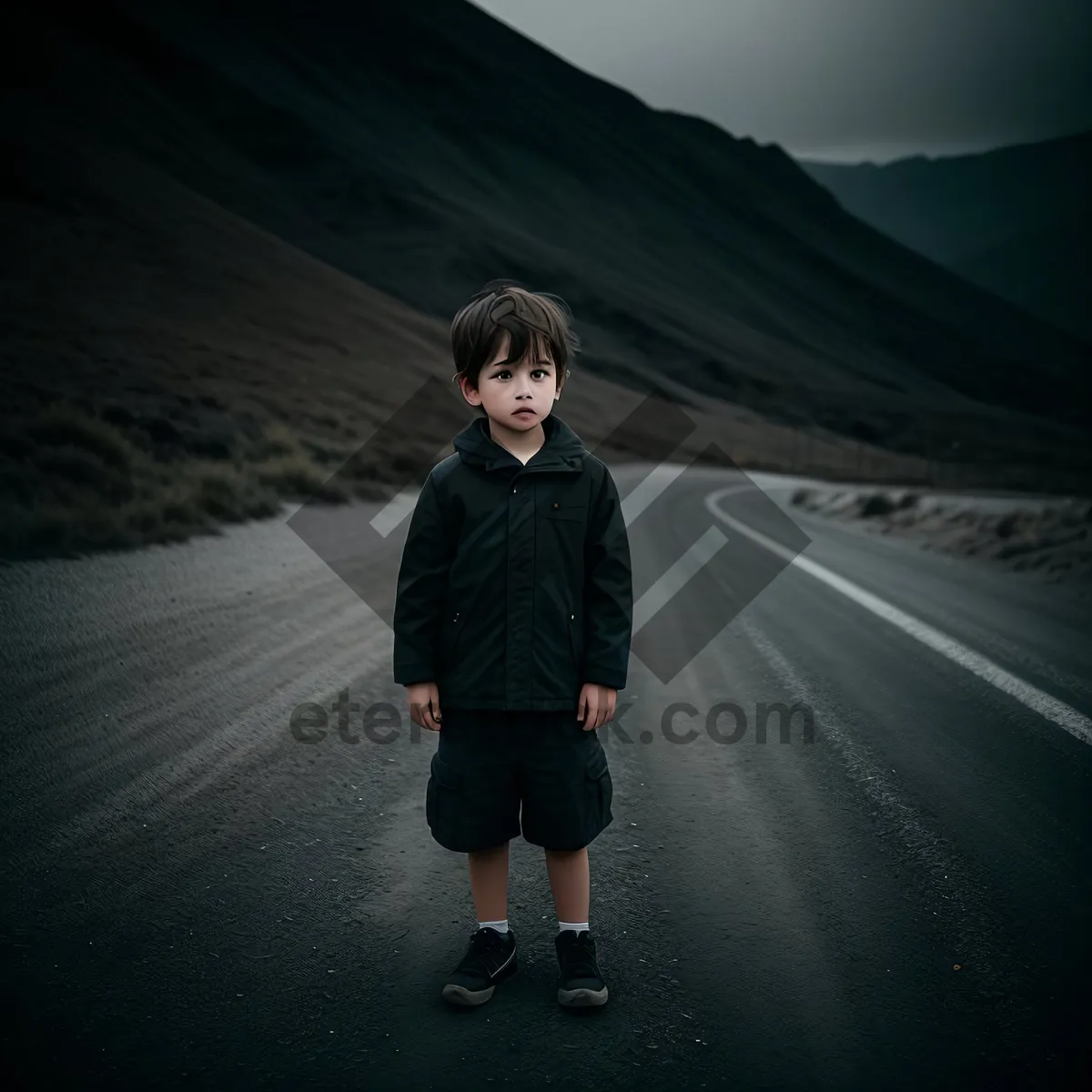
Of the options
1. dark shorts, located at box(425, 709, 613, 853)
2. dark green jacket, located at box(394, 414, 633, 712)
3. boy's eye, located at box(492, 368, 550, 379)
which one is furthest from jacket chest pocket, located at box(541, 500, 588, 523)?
dark shorts, located at box(425, 709, 613, 853)

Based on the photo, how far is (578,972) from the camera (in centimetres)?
224

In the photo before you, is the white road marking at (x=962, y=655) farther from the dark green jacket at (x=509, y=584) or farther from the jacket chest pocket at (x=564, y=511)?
the jacket chest pocket at (x=564, y=511)

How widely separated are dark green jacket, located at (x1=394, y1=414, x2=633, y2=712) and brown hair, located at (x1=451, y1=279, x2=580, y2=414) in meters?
0.18

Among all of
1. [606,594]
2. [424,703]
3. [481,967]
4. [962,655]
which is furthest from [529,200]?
[481,967]

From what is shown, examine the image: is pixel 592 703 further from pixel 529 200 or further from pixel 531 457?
pixel 529 200

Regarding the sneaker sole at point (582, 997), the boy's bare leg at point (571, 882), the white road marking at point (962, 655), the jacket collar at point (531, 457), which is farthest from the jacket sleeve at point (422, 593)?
the white road marking at point (962, 655)

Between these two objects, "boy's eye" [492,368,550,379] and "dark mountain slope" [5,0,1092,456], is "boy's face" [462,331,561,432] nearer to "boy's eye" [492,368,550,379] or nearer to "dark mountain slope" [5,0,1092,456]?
"boy's eye" [492,368,550,379]

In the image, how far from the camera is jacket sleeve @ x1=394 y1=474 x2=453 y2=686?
2279 millimetres

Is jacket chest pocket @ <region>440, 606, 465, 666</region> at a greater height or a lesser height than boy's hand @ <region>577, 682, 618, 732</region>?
greater

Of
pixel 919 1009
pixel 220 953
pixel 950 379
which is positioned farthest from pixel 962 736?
pixel 950 379

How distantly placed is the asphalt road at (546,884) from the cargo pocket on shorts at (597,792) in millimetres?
381

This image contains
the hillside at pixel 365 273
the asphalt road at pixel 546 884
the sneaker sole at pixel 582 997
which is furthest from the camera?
the hillside at pixel 365 273

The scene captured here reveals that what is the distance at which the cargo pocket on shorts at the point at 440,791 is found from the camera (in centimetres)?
229

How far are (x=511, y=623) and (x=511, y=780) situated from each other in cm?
41
